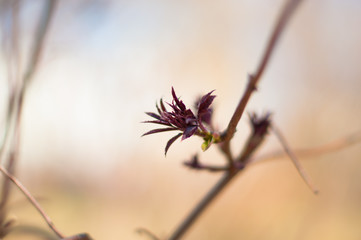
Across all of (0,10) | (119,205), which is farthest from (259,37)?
(0,10)

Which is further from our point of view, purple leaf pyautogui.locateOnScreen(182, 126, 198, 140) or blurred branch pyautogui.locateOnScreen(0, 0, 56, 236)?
blurred branch pyautogui.locateOnScreen(0, 0, 56, 236)

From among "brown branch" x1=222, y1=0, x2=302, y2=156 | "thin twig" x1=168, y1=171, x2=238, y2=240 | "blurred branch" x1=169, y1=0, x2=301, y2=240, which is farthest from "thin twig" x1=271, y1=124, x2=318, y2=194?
"brown branch" x1=222, y1=0, x2=302, y2=156

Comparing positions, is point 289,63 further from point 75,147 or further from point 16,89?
point 16,89

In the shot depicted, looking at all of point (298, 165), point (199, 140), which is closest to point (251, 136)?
point (298, 165)

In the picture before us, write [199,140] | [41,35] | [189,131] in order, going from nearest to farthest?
[189,131]
[41,35]
[199,140]

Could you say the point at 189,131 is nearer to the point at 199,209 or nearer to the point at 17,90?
the point at 199,209

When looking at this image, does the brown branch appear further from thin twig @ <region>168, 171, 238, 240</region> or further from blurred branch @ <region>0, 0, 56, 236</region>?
blurred branch @ <region>0, 0, 56, 236</region>

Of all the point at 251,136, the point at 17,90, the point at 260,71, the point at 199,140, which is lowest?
the point at 199,140

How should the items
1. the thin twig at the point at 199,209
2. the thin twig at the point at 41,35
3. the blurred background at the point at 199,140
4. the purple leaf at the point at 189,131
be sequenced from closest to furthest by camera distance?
the purple leaf at the point at 189,131 → the thin twig at the point at 41,35 → the thin twig at the point at 199,209 → the blurred background at the point at 199,140

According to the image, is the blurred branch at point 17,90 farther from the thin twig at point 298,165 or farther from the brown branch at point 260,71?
the thin twig at point 298,165

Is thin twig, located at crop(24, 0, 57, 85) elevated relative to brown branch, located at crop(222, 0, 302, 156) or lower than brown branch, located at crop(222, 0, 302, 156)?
elevated

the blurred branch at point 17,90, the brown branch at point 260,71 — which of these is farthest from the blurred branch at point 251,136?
the blurred branch at point 17,90

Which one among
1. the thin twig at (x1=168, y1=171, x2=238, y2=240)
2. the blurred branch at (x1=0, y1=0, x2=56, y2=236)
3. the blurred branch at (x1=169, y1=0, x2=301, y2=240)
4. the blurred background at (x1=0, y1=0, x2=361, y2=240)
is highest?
the blurred branch at (x1=0, y1=0, x2=56, y2=236)
